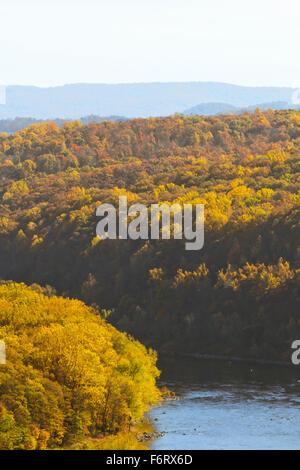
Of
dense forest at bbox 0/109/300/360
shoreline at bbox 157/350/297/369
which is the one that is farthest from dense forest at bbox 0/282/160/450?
dense forest at bbox 0/109/300/360

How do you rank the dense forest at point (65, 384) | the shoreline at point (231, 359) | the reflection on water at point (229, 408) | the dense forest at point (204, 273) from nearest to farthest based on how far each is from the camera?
the dense forest at point (65, 384), the reflection on water at point (229, 408), the shoreline at point (231, 359), the dense forest at point (204, 273)

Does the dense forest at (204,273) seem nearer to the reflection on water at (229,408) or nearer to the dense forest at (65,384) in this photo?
the reflection on water at (229,408)

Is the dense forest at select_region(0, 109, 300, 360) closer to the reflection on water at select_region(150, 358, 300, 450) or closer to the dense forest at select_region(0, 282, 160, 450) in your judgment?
the reflection on water at select_region(150, 358, 300, 450)

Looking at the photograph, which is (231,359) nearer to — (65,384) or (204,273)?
(204,273)

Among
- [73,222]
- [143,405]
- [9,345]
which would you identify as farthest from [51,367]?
[73,222]

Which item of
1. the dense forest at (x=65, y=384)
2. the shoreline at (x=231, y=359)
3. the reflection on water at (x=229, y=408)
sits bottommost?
the shoreline at (x=231, y=359)

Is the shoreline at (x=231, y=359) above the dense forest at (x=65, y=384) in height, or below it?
below

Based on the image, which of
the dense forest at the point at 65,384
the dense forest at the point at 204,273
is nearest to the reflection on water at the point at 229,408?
the dense forest at the point at 65,384

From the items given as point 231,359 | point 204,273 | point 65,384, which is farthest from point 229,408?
point 204,273
